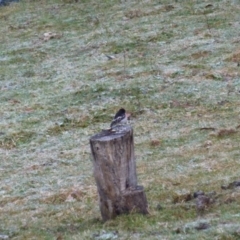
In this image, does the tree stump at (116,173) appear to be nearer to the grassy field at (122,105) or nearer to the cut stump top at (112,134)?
the cut stump top at (112,134)

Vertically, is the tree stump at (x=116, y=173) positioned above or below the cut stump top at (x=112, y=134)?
below

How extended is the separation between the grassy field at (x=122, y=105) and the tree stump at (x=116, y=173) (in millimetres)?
148

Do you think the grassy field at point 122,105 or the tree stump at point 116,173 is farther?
the grassy field at point 122,105

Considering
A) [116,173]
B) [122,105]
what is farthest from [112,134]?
[122,105]

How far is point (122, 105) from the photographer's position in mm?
14562

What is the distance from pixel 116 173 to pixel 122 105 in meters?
6.80

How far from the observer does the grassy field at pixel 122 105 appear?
8211 millimetres

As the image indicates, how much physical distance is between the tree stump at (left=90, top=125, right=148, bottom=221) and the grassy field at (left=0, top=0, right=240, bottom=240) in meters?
0.15

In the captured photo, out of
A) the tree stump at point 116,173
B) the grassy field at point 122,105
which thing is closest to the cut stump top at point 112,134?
the tree stump at point 116,173

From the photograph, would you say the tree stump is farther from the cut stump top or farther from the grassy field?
the grassy field

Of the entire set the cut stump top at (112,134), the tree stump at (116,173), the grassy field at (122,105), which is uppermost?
the cut stump top at (112,134)

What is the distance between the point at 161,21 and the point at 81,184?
12.1m

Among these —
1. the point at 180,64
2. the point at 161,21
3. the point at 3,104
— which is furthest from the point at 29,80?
the point at 161,21

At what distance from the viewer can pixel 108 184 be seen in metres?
7.85
